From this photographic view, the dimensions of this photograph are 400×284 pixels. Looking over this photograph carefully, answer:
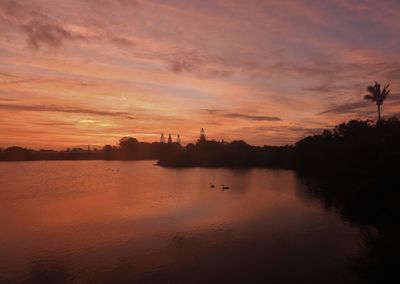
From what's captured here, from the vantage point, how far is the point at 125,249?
4169cm

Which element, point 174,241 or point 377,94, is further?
point 377,94

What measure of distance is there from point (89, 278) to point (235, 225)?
2602 centimetres

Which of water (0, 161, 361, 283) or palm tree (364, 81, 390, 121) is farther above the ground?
palm tree (364, 81, 390, 121)

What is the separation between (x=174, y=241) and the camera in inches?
1775

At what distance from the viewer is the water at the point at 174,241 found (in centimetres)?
3438

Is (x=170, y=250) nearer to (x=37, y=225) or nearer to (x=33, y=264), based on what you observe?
(x=33, y=264)

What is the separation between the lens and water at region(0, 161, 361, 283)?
3438 centimetres

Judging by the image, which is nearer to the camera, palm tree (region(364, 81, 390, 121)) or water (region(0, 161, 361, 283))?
water (region(0, 161, 361, 283))

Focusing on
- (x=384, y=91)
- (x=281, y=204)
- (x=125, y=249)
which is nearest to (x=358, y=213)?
(x=281, y=204)

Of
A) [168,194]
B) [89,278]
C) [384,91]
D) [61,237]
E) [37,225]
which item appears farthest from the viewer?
[384,91]

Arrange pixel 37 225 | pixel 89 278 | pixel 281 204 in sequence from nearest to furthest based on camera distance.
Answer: pixel 89 278, pixel 37 225, pixel 281 204

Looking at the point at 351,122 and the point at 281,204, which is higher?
the point at 351,122

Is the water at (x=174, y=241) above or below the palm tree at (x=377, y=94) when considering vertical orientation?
below

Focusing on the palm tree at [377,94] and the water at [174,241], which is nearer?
the water at [174,241]
